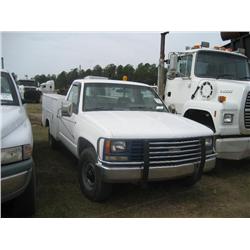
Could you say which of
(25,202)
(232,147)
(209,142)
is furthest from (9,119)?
(232,147)

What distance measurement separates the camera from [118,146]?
3.51 metres

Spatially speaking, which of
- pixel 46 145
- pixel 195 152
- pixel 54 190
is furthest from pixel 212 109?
pixel 46 145

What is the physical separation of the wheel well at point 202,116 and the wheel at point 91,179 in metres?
2.46

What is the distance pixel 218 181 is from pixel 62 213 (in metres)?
2.85

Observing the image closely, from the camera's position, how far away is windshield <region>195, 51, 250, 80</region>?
6125 millimetres

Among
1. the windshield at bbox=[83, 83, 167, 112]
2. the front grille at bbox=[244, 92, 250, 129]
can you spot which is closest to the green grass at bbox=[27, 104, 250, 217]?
the front grille at bbox=[244, 92, 250, 129]

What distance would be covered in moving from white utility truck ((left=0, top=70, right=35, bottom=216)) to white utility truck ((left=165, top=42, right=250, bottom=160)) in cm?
323

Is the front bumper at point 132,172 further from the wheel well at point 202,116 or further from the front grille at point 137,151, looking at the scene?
the wheel well at point 202,116

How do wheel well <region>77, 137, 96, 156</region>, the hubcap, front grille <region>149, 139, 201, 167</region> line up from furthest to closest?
1. wheel well <region>77, 137, 96, 156</region>
2. the hubcap
3. front grille <region>149, 139, 201, 167</region>

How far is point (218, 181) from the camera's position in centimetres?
518

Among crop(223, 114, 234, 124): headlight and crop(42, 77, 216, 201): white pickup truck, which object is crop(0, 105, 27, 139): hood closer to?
crop(42, 77, 216, 201): white pickup truck

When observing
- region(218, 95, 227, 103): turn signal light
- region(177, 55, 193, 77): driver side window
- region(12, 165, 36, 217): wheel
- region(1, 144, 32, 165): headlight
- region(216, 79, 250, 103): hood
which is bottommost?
region(12, 165, 36, 217): wheel

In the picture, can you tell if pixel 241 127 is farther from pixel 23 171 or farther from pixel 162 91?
pixel 23 171

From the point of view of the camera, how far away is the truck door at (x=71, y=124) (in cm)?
482
